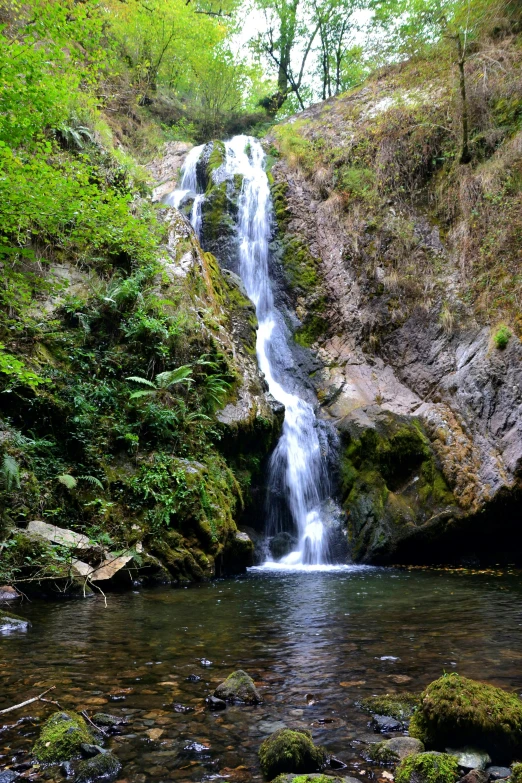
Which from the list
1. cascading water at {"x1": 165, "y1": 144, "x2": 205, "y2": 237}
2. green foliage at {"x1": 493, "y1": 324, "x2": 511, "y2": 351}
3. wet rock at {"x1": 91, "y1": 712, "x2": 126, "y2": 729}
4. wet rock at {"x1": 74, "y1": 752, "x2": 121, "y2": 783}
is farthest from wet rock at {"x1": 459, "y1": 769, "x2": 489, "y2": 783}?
cascading water at {"x1": 165, "y1": 144, "x2": 205, "y2": 237}

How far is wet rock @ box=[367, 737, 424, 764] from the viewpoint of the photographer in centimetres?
249

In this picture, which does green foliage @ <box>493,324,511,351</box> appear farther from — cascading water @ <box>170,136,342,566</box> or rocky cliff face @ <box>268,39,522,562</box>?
cascading water @ <box>170,136,342,566</box>

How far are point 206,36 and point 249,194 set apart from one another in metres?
9.30

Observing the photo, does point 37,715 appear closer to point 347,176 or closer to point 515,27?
point 347,176

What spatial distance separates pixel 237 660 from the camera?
13.5ft

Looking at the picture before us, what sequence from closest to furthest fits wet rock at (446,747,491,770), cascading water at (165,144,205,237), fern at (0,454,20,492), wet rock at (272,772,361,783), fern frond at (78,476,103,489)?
wet rock at (272,772,361,783) < wet rock at (446,747,491,770) < fern at (0,454,20,492) < fern frond at (78,476,103,489) < cascading water at (165,144,205,237)

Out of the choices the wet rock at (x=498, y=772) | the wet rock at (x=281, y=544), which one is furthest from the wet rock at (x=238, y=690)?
the wet rock at (x=281, y=544)

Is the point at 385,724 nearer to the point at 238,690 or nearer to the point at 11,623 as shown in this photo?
the point at 238,690

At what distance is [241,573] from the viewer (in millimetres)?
9203

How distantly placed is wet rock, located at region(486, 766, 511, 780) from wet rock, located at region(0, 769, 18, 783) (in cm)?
212

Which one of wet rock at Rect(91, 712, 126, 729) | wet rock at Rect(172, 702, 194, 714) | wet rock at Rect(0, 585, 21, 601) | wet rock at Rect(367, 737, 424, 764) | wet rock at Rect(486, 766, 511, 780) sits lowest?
wet rock at Rect(486, 766, 511, 780)

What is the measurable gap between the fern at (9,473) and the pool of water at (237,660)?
167 centimetres

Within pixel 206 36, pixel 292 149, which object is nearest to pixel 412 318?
pixel 292 149

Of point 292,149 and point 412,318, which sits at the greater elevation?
point 292,149
